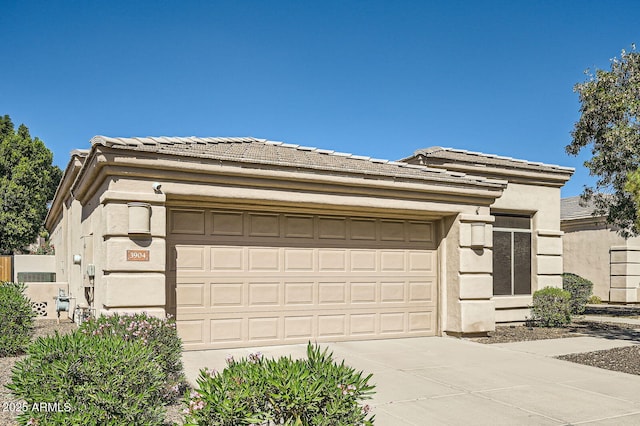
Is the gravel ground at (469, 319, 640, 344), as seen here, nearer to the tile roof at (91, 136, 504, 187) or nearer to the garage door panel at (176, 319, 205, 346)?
the tile roof at (91, 136, 504, 187)

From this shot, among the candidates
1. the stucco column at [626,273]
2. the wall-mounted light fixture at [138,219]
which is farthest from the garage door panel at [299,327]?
the stucco column at [626,273]

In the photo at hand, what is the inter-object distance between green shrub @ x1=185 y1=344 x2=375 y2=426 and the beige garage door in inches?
225

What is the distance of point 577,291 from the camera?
16.3 meters

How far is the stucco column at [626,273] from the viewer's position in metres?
22.4

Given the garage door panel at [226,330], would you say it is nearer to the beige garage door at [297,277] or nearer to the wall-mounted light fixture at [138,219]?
the beige garage door at [297,277]

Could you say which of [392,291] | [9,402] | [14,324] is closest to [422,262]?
[392,291]

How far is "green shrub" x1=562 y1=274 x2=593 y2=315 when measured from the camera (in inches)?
631

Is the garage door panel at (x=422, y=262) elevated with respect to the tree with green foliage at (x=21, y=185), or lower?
lower

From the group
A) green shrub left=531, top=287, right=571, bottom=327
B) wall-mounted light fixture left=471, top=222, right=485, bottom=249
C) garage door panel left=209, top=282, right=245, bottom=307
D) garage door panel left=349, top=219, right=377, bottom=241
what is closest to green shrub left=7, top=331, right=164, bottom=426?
garage door panel left=209, top=282, right=245, bottom=307

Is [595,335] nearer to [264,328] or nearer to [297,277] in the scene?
[297,277]

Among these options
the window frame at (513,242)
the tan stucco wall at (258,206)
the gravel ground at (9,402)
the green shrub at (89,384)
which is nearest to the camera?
the green shrub at (89,384)

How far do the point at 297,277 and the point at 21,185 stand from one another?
91.1ft

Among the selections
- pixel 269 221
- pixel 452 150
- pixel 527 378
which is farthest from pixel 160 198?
pixel 452 150

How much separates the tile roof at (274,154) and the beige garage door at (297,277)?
1.06 metres
